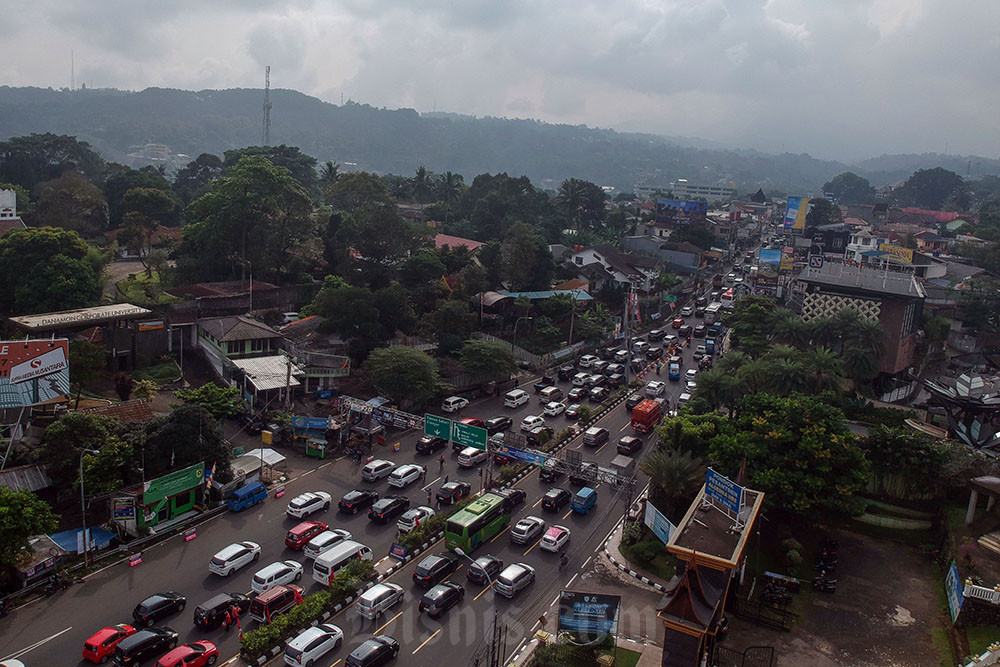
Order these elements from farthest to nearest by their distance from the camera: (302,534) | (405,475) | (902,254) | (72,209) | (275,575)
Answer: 1. (902,254)
2. (72,209)
3. (405,475)
4. (302,534)
5. (275,575)

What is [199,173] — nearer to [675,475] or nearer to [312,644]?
[675,475]

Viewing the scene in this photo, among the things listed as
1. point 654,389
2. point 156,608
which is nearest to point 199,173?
point 654,389

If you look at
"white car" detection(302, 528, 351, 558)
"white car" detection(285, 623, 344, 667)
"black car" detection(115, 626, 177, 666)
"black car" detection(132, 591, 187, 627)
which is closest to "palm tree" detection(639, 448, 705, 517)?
"white car" detection(302, 528, 351, 558)

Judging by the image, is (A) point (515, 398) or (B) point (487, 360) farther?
(B) point (487, 360)

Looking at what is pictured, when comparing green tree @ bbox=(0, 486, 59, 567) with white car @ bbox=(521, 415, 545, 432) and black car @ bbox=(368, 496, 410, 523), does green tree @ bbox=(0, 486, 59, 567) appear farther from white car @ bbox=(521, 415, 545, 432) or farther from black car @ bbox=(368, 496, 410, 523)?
white car @ bbox=(521, 415, 545, 432)

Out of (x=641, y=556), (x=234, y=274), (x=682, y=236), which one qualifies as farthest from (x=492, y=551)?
(x=682, y=236)

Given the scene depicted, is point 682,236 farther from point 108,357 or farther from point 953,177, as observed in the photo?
point 953,177

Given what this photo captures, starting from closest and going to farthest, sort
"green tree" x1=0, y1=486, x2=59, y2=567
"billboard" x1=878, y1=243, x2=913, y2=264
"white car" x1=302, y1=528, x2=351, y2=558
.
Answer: "green tree" x1=0, y1=486, x2=59, y2=567 < "white car" x1=302, y1=528, x2=351, y2=558 < "billboard" x1=878, y1=243, x2=913, y2=264
